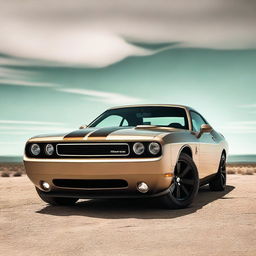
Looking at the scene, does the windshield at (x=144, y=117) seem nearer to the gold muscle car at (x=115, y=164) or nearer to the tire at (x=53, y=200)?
the gold muscle car at (x=115, y=164)

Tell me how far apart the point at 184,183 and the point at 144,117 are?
1468 mm

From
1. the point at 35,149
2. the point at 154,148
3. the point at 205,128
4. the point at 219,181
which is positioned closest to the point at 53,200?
the point at 35,149

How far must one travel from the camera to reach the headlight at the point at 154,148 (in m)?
5.72

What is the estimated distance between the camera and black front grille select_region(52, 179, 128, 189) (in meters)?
5.81

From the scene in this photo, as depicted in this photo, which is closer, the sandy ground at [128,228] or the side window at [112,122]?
the sandy ground at [128,228]

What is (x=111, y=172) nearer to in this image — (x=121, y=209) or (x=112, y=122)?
(x=121, y=209)

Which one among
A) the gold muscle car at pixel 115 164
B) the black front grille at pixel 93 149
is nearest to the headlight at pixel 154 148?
the gold muscle car at pixel 115 164

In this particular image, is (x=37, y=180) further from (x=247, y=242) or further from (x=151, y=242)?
(x=247, y=242)

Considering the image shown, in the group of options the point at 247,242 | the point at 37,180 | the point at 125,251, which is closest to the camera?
the point at 125,251

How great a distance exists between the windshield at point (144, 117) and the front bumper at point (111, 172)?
1469 mm

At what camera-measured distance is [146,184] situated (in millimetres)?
5766

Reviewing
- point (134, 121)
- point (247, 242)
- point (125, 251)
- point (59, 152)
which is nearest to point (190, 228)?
point (247, 242)

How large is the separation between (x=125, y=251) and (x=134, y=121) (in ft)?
12.3

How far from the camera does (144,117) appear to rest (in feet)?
24.4
